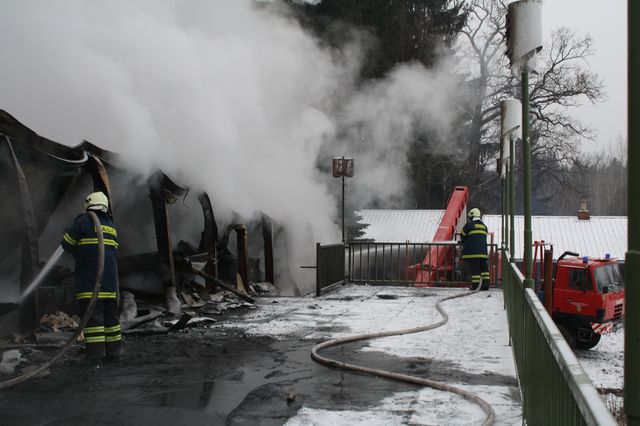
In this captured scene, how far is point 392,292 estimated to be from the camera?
49.1 feet

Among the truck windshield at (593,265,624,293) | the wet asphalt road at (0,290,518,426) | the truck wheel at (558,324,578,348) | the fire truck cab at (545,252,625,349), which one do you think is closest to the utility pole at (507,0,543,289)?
the wet asphalt road at (0,290,518,426)

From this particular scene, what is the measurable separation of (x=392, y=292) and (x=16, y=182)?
8629 mm

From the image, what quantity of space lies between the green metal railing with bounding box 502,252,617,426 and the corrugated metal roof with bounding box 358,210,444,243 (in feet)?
70.1

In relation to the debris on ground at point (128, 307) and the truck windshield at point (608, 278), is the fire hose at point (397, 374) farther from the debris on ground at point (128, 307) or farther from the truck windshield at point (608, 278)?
the truck windshield at point (608, 278)

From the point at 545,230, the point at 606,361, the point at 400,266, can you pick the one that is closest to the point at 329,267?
the point at 400,266

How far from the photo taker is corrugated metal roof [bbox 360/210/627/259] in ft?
88.2

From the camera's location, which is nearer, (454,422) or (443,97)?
(454,422)

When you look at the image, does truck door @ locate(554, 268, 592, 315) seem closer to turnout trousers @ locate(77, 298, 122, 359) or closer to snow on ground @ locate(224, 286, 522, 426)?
snow on ground @ locate(224, 286, 522, 426)

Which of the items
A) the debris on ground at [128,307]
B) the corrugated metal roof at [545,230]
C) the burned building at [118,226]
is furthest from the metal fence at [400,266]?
the debris on ground at [128,307]

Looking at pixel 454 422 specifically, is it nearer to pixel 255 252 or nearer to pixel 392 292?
pixel 392 292

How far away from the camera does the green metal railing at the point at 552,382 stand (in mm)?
2252

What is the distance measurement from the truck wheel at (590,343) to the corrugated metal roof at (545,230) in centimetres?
791

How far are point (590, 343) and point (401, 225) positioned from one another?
10.5 meters

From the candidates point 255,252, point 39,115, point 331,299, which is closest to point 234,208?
point 255,252
